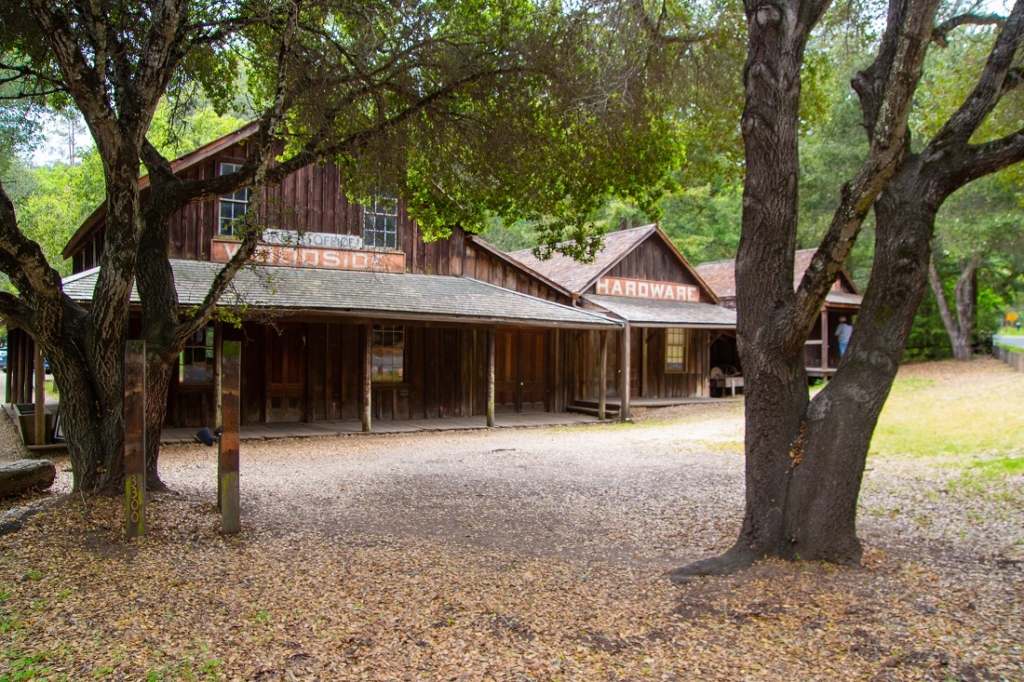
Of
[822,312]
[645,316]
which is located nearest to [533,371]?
[645,316]

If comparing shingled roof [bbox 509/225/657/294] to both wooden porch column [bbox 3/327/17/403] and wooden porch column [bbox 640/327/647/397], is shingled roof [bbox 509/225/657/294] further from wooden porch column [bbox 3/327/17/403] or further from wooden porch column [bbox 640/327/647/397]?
wooden porch column [bbox 3/327/17/403]

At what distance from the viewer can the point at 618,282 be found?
21.4 meters

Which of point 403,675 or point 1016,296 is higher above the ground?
point 1016,296

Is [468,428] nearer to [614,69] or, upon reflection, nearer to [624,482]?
[624,482]

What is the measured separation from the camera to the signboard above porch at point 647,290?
21.1m

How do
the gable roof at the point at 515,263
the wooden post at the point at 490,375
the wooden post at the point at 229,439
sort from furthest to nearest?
the gable roof at the point at 515,263 → the wooden post at the point at 490,375 → the wooden post at the point at 229,439

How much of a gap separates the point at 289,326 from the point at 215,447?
3.34 m

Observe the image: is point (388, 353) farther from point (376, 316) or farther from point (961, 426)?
point (961, 426)

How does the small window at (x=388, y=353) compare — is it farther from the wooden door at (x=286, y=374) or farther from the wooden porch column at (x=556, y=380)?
the wooden porch column at (x=556, y=380)

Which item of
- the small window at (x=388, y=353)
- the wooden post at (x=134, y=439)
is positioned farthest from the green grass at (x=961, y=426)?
Result: the small window at (x=388, y=353)

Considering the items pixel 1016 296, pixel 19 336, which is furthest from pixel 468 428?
pixel 1016 296

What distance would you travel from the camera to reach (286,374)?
51.0 feet

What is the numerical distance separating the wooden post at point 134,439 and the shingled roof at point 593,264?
46.3ft

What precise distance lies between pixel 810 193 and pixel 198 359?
22.8m
